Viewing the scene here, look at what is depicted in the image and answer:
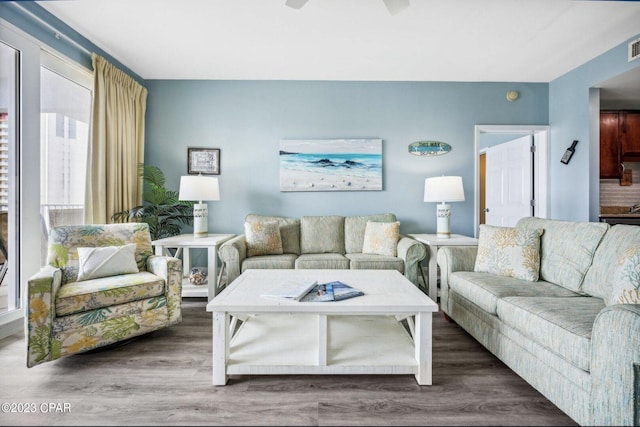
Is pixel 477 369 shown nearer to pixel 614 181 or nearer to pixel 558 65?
pixel 558 65

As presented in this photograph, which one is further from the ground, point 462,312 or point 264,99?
point 264,99

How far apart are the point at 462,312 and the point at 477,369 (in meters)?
0.52

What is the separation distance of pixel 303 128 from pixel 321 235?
4.32ft

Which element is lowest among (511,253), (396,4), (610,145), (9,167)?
(511,253)

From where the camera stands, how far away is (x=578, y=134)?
3.53 m

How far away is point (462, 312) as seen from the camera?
A: 7.64ft

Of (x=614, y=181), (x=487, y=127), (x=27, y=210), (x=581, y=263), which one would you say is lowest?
(x=581, y=263)

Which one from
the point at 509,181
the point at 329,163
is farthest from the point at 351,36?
the point at 509,181

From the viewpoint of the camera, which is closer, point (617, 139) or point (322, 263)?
point (322, 263)

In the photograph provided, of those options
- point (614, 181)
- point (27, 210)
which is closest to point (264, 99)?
point (27, 210)

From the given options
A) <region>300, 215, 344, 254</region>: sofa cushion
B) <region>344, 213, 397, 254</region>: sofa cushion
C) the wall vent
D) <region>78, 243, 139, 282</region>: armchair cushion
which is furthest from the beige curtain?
the wall vent

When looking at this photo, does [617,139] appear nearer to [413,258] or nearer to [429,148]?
[429,148]

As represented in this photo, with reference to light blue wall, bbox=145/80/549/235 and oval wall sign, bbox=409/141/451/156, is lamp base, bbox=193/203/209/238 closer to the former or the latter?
light blue wall, bbox=145/80/549/235

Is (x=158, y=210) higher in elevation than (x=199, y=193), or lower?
lower
